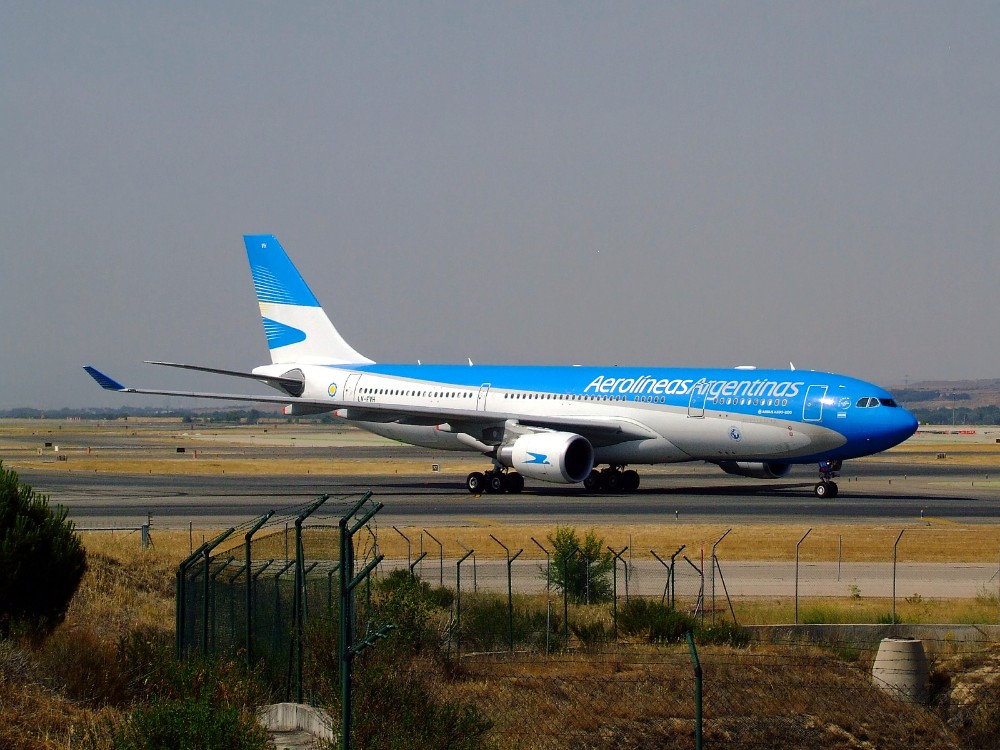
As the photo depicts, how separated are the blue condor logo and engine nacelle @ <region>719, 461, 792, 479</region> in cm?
399

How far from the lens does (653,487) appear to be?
2135 inches

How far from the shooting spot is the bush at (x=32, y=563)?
18.1m

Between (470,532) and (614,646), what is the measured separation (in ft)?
47.2

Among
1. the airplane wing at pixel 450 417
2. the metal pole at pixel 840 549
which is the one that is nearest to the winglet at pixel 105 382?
the airplane wing at pixel 450 417

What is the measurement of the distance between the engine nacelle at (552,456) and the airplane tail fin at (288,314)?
45.9 feet

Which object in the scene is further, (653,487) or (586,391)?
(653,487)

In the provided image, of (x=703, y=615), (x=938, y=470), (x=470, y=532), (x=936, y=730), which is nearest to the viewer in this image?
(x=936, y=730)

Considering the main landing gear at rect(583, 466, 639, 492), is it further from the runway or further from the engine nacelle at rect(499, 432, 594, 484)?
the engine nacelle at rect(499, 432, 594, 484)

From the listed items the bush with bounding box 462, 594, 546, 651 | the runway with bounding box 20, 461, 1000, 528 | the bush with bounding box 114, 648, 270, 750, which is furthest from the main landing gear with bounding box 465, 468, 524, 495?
the bush with bounding box 114, 648, 270, 750

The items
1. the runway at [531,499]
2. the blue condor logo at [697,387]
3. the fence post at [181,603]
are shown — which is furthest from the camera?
the blue condor logo at [697,387]

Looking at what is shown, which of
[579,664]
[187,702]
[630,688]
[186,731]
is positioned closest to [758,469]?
[579,664]

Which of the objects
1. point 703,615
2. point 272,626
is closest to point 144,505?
point 703,615

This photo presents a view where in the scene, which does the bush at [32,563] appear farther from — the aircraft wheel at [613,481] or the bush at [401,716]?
the aircraft wheel at [613,481]

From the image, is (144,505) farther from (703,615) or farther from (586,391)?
(703,615)
